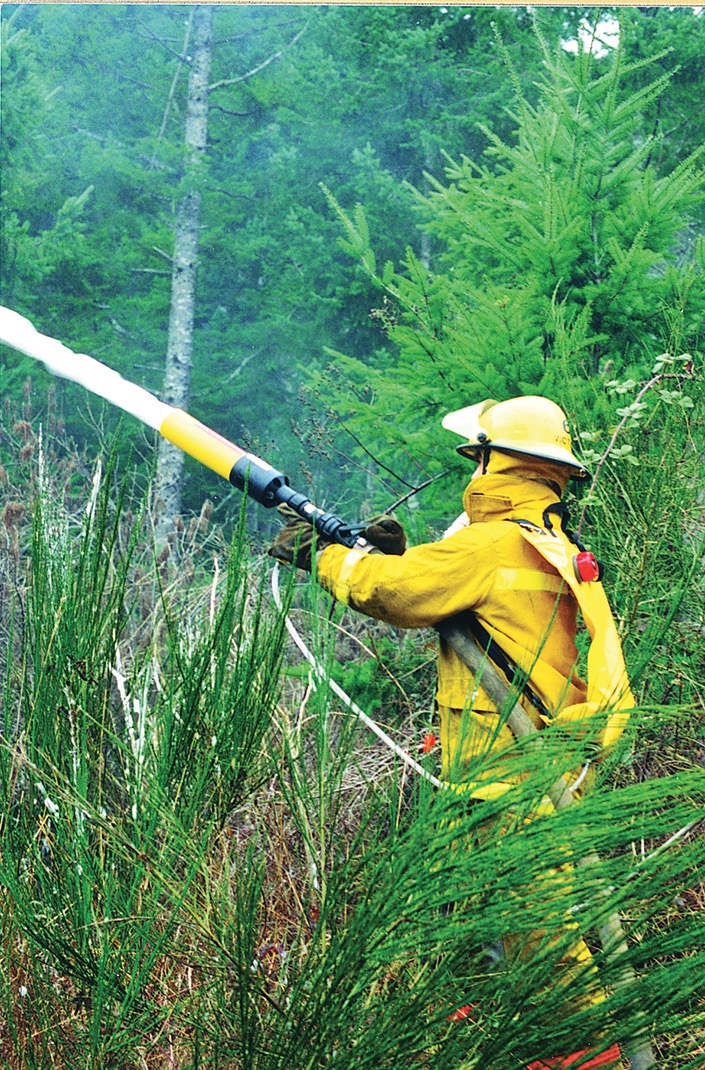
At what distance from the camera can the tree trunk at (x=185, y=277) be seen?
12.3 meters

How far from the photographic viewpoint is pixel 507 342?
410 cm

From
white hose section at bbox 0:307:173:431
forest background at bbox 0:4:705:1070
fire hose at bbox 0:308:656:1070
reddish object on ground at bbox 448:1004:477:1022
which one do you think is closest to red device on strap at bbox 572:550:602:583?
forest background at bbox 0:4:705:1070

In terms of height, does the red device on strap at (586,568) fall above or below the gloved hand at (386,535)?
below

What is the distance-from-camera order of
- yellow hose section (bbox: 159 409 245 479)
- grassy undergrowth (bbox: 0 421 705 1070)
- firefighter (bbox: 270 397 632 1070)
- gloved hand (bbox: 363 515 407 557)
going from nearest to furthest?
grassy undergrowth (bbox: 0 421 705 1070) < yellow hose section (bbox: 159 409 245 479) < firefighter (bbox: 270 397 632 1070) < gloved hand (bbox: 363 515 407 557)

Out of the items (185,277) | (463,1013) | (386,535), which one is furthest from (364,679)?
(185,277)

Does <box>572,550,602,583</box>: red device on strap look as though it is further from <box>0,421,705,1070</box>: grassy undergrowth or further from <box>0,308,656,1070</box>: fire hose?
<box>0,421,705,1070</box>: grassy undergrowth

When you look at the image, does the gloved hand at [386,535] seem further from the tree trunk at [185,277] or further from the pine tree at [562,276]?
the tree trunk at [185,277]

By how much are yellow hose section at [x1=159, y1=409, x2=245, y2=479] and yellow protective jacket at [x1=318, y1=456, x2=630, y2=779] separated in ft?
1.40

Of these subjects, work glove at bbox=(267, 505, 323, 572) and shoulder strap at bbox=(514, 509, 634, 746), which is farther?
work glove at bbox=(267, 505, 323, 572)

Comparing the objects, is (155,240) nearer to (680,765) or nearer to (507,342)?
(507,342)

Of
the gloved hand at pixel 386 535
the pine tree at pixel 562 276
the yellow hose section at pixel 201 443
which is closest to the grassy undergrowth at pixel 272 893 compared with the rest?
the yellow hose section at pixel 201 443

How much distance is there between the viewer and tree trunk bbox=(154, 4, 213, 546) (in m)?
12.3

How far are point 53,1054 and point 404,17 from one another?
57.2 feet

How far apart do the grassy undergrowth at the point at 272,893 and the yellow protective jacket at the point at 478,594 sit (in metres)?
0.77
